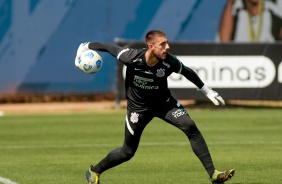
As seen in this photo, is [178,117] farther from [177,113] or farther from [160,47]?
[160,47]

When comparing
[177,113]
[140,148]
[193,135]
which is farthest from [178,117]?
[140,148]

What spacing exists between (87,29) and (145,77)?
60.6 feet

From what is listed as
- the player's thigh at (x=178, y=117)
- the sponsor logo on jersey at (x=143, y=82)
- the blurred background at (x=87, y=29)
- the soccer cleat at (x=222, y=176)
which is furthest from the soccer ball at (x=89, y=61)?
the blurred background at (x=87, y=29)

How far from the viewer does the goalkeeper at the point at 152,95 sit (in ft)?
34.7

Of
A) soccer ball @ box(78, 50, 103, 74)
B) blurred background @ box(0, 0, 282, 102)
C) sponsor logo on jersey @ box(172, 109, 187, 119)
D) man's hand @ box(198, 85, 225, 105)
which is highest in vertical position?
soccer ball @ box(78, 50, 103, 74)

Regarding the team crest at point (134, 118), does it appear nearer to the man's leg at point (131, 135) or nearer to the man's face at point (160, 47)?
the man's leg at point (131, 135)

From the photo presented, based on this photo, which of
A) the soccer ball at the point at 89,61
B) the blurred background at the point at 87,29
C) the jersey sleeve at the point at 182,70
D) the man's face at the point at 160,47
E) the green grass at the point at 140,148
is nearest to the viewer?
Answer: the man's face at the point at 160,47

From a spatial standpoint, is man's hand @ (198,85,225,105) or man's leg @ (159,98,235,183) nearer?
man's leg @ (159,98,235,183)

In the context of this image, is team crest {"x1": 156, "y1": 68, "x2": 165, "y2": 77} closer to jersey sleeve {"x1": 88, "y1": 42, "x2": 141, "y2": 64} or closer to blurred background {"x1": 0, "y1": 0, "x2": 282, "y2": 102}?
jersey sleeve {"x1": 88, "y1": 42, "x2": 141, "y2": 64}

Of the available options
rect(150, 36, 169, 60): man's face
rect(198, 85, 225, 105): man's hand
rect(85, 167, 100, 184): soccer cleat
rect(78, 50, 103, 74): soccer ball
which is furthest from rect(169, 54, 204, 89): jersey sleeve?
rect(85, 167, 100, 184): soccer cleat

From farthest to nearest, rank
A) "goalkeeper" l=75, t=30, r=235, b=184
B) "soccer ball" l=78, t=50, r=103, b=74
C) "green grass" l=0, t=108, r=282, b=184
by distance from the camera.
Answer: "green grass" l=0, t=108, r=282, b=184
"soccer ball" l=78, t=50, r=103, b=74
"goalkeeper" l=75, t=30, r=235, b=184

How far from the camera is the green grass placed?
1233cm

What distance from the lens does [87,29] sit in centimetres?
2889

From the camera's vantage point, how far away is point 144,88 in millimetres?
10727
